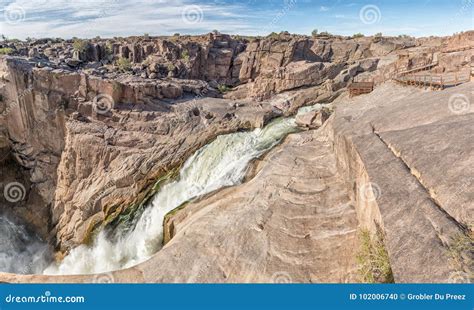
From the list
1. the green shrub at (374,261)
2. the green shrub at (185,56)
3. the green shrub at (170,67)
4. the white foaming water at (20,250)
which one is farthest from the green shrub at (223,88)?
the green shrub at (374,261)

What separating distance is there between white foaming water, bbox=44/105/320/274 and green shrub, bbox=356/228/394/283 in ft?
29.1

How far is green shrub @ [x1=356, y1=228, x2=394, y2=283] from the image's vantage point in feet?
22.8

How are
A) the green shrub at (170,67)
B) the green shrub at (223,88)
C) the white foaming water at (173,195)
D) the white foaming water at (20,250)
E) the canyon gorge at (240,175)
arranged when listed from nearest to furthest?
the canyon gorge at (240,175) → the white foaming water at (173,195) → the white foaming water at (20,250) → the green shrub at (170,67) → the green shrub at (223,88)

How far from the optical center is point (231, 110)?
29000mm

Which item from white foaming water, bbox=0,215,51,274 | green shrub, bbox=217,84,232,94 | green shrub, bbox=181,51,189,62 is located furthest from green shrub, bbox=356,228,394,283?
green shrub, bbox=181,51,189,62

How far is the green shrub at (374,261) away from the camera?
694cm

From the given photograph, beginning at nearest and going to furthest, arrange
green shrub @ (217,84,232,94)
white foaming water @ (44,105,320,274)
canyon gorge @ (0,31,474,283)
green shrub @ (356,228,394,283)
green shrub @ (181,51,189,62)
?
green shrub @ (356,228,394,283) < canyon gorge @ (0,31,474,283) < white foaming water @ (44,105,320,274) < green shrub @ (217,84,232,94) < green shrub @ (181,51,189,62)

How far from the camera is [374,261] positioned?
7141 millimetres

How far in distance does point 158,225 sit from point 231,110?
568 inches

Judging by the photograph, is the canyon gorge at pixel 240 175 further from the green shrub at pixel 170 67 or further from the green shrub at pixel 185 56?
the green shrub at pixel 185 56

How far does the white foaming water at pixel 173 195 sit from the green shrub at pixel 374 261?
8856mm

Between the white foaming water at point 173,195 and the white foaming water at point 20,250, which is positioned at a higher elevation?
the white foaming water at point 173,195

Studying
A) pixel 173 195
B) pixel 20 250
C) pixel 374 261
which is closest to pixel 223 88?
pixel 20 250

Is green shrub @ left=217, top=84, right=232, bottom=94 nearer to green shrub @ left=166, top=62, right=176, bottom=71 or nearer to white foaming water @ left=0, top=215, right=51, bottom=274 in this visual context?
green shrub @ left=166, top=62, right=176, bottom=71
